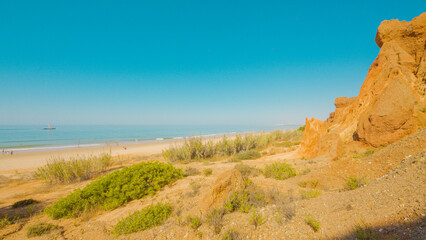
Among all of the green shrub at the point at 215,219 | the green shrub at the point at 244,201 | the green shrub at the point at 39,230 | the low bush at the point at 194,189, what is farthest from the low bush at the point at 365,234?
the green shrub at the point at 39,230

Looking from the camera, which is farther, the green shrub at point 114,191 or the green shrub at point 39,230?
the green shrub at point 114,191

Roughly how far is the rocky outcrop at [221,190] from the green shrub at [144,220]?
859 mm

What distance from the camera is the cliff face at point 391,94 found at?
7.12 metres

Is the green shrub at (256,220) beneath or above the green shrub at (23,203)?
above

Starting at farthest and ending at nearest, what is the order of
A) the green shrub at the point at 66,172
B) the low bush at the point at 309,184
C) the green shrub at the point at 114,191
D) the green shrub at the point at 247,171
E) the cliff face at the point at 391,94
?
the green shrub at the point at 66,172, the cliff face at the point at 391,94, the green shrub at the point at 247,171, the low bush at the point at 309,184, the green shrub at the point at 114,191

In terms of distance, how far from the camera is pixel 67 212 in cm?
450

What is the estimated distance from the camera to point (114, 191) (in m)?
5.03

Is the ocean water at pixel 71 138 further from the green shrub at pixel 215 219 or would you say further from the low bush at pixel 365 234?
the low bush at pixel 365 234

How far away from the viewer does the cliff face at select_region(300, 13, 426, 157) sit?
7117 millimetres

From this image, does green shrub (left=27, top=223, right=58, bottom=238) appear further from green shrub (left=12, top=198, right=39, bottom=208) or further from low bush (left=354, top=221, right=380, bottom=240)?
low bush (left=354, top=221, right=380, bottom=240)

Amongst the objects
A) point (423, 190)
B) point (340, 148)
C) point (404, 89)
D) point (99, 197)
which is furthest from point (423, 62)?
point (99, 197)

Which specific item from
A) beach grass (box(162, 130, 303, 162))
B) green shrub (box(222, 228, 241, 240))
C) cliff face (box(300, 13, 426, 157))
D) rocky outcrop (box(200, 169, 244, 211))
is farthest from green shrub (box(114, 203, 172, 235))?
cliff face (box(300, 13, 426, 157))

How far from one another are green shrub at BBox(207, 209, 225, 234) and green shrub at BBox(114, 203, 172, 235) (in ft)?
3.36

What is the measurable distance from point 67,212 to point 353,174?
7.54 m
